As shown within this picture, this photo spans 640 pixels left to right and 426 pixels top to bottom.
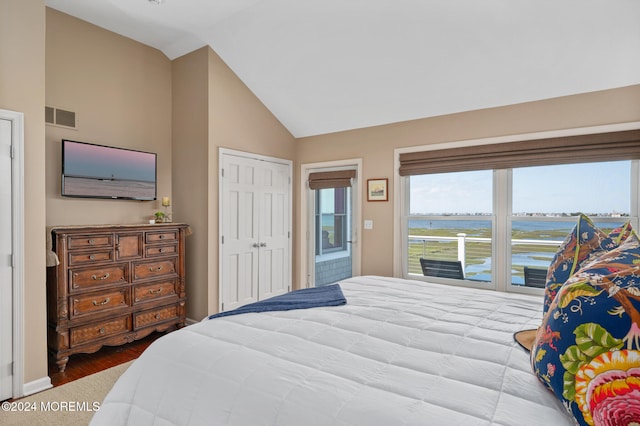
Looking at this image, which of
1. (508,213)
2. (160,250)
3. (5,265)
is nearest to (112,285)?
(160,250)

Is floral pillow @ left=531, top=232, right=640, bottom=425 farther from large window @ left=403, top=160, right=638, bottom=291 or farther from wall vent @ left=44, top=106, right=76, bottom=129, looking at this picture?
wall vent @ left=44, top=106, right=76, bottom=129

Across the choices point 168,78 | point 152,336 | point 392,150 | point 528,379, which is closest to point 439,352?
point 528,379

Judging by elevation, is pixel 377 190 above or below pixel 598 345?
above

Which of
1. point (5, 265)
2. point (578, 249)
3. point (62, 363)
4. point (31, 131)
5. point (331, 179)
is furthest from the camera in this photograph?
point (331, 179)

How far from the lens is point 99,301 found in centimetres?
315

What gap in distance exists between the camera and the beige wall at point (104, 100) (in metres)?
3.33

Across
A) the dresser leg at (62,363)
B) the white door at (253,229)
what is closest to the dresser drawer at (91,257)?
the dresser leg at (62,363)

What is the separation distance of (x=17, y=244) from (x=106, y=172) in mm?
1205

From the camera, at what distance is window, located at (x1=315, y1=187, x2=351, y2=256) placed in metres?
4.73

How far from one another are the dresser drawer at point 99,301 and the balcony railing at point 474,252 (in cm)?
305

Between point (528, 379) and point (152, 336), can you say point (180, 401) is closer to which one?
point (528, 379)

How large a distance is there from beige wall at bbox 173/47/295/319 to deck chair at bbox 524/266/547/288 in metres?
3.26

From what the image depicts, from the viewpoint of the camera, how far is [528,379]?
44.0 inches

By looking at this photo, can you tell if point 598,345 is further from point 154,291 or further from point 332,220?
point 332,220
